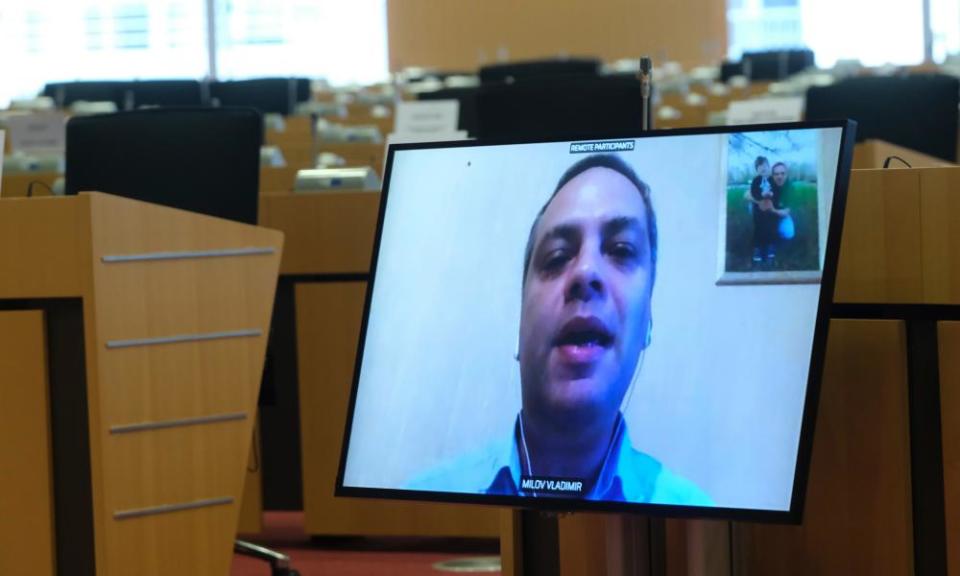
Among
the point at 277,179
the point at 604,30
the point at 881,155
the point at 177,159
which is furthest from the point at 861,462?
the point at 604,30

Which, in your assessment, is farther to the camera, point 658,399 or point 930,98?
point 930,98

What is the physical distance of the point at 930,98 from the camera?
4.88m

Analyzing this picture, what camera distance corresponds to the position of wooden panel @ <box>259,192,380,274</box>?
3.78 m

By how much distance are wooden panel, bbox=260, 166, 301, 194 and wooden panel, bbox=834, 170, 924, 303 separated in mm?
3238

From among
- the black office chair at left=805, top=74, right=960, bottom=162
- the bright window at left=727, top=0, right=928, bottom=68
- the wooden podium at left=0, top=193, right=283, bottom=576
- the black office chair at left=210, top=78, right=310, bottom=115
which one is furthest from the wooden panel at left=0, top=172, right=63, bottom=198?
the bright window at left=727, top=0, right=928, bottom=68

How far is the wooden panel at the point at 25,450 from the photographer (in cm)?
267

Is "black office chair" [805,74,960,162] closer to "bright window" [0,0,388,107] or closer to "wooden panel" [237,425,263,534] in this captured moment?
"wooden panel" [237,425,263,534]

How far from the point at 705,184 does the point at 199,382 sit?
1.43m

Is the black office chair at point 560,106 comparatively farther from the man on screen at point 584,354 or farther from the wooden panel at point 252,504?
the man on screen at point 584,354

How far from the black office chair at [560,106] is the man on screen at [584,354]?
2378 millimetres

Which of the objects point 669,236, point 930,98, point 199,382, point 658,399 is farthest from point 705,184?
point 930,98

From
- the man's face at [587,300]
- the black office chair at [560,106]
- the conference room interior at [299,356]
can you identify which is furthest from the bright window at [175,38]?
the man's face at [587,300]

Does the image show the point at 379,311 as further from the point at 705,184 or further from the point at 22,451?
the point at 22,451

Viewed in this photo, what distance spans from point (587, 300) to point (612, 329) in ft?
0.15
